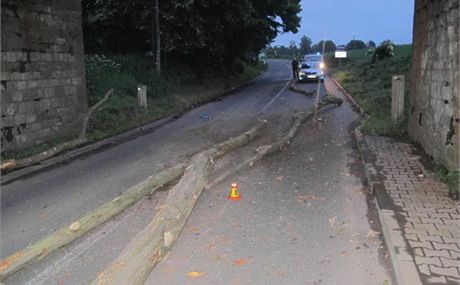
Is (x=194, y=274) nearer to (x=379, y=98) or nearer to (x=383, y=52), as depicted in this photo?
(x=379, y=98)

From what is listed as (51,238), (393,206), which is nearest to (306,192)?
(393,206)

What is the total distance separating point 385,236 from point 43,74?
370 inches

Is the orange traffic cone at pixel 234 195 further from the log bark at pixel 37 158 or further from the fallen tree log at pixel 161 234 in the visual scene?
the log bark at pixel 37 158

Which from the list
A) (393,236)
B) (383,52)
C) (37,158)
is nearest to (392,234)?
(393,236)

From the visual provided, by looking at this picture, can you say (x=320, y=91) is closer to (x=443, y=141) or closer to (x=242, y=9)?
(x=242, y=9)

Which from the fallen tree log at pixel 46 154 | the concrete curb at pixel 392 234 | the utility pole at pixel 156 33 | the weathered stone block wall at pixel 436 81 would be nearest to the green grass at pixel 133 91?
the fallen tree log at pixel 46 154

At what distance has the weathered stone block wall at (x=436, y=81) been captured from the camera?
27.1 feet

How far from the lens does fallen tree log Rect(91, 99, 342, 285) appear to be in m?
4.86

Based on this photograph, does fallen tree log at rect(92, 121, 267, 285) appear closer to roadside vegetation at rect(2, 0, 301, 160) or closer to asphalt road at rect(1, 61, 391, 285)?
asphalt road at rect(1, 61, 391, 285)

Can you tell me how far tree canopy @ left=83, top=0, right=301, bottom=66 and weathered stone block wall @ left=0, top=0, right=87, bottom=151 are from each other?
37.0ft

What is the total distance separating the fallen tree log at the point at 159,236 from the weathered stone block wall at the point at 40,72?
15.8 ft

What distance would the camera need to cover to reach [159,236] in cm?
585

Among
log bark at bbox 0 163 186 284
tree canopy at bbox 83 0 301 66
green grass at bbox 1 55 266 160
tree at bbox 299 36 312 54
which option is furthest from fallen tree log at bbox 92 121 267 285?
tree at bbox 299 36 312 54

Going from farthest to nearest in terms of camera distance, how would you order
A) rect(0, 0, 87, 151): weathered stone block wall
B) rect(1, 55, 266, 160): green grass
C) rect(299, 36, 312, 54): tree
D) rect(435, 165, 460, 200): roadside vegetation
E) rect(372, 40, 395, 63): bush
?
rect(299, 36, 312, 54): tree, rect(372, 40, 395, 63): bush, rect(1, 55, 266, 160): green grass, rect(0, 0, 87, 151): weathered stone block wall, rect(435, 165, 460, 200): roadside vegetation
